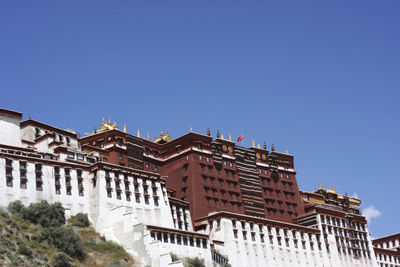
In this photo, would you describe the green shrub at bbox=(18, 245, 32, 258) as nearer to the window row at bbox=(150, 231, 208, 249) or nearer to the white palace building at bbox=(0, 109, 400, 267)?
the white palace building at bbox=(0, 109, 400, 267)

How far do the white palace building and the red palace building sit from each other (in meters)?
2.76

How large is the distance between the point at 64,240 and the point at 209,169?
37005 mm

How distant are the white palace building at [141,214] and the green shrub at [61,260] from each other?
30.4ft

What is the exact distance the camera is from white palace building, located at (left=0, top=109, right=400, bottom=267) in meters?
77.1

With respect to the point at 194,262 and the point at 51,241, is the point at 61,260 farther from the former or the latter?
the point at 194,262

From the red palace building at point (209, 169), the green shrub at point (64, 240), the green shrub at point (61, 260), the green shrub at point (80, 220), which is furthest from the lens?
the red palace building at point (209, 169)

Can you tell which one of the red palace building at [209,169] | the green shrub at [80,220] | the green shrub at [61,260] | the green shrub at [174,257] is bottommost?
the green shrub at [61,260]

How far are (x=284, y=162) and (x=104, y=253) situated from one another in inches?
2059

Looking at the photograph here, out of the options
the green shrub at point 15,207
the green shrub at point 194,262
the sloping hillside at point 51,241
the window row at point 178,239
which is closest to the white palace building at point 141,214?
the window row at point 178,239

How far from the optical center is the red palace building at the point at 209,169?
99125 millimetres

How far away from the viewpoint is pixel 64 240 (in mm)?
71438

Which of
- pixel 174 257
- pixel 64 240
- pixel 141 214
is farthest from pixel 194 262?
pixel 64 240

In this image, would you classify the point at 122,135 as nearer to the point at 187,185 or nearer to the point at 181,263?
the point at 187,185

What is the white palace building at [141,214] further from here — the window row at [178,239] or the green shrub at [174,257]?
the green shrub at [174,257]
